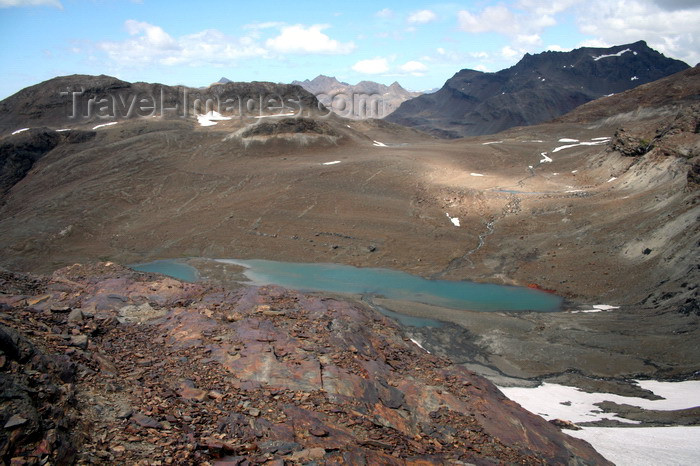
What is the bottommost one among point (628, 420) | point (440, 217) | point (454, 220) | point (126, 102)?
point (628, 420)

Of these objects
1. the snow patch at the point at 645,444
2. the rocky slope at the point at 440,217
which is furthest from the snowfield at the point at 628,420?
the rocky slope at the point at 440,217

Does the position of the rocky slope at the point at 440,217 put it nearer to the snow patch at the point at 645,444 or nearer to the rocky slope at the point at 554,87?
the snow patch at the point at 645,444

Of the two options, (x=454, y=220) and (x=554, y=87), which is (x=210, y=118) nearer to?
(x=454, y=220)

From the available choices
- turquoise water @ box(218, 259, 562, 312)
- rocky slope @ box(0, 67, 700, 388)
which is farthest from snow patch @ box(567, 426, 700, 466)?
turquoise water @ box(218, 259, 562, 312)

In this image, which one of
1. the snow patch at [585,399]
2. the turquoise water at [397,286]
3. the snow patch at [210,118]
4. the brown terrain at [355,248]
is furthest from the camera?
the snow patch at [210,118]

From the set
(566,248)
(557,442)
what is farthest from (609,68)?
(557,442)

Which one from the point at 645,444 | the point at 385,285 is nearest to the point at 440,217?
the point at 385,285
